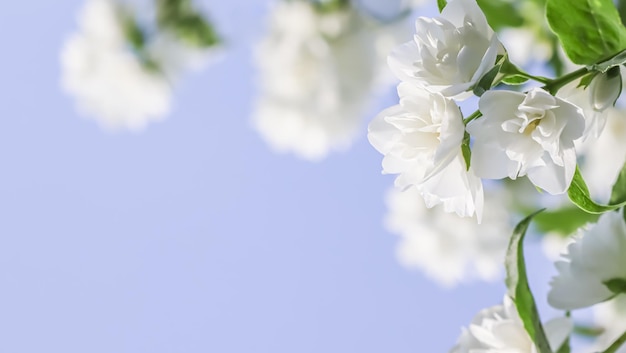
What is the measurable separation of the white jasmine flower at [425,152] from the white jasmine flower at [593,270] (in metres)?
0.10

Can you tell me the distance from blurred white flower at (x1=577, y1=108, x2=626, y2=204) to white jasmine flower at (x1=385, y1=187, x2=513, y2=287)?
23 centimetres

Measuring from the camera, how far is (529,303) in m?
0.36

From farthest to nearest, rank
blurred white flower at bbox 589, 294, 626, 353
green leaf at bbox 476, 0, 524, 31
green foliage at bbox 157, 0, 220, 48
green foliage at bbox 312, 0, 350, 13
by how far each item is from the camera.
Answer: green foliage at bbox 157, 0, 220, 48 < green foliage at bbox 312, 0, 350, 13 < green leaf at bbox 476, 0, 524, 31 < blurred white flower at bbox 589, 294, 626, 353

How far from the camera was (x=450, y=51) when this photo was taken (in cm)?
30

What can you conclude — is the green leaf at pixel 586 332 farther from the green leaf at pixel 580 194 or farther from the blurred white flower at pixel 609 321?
the green leaf at pixel 580 194

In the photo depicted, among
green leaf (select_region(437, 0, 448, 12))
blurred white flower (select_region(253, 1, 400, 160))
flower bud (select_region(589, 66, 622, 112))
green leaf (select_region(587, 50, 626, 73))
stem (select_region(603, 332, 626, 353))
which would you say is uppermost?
blurred white flower (select_region(253, 1, 400, 160))

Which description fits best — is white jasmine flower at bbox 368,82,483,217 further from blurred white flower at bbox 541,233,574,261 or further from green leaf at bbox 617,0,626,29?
blurred white flower at bbox 541,233,574,261

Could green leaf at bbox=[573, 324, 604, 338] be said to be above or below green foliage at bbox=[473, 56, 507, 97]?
below

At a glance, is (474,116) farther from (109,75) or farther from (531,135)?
(109,75)

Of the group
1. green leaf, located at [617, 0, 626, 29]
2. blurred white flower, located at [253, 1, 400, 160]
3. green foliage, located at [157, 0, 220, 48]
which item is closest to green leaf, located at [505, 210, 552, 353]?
green leaf, located at [617, 0, 626, 29]

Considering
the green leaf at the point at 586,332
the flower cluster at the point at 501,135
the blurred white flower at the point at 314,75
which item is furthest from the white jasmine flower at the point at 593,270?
the blurred white flower at the point at 314,75

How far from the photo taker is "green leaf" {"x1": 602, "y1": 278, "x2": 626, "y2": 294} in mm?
383

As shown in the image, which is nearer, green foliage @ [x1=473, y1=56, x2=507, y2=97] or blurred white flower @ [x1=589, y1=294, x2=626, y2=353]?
green foliage @ [x1=473, y1=56, x2=507, y2=97]

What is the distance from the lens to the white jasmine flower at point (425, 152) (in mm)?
300
